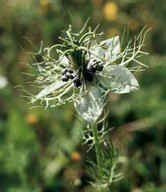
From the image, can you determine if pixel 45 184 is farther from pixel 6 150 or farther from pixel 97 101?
pixel 97 101

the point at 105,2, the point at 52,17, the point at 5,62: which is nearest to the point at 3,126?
the point at 5,62

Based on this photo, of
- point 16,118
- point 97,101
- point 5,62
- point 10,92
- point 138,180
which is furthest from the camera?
point 5,62

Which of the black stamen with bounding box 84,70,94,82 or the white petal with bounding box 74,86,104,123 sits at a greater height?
the black stamen with bounding box 84,70,94,82

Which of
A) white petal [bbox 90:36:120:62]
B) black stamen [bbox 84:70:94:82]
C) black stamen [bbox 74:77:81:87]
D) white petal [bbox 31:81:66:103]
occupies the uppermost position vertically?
white petal [bbox 90:36:120:62]

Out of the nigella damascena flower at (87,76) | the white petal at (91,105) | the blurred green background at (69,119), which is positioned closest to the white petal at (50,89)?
the nigella damascena flower at (87,76)

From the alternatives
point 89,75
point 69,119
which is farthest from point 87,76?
point 69,119

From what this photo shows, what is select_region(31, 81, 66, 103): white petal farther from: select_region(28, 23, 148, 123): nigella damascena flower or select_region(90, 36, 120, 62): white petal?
select_region(90, 36, 120, 62): white petal

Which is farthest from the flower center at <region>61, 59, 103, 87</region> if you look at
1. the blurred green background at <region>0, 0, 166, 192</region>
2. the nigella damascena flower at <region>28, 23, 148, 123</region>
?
the blurred green background at <region>0, 0, 166, 192</region>
